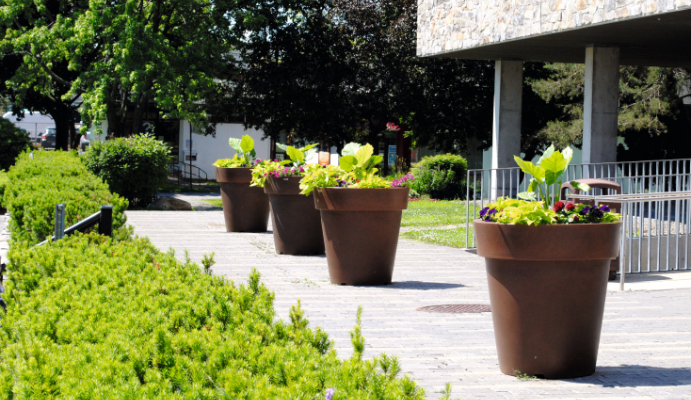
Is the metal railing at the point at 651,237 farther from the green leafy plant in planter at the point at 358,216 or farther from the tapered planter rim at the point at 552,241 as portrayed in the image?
the tapered planter rim at the point at 552,241

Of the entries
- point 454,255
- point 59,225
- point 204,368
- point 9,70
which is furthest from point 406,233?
point 9,70

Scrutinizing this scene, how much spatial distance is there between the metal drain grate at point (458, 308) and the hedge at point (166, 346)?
3.31 meters

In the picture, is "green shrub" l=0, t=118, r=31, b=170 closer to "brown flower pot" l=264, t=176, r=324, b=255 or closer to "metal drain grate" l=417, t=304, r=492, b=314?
"brown flower pot" l=264, t=176, r=324, b=255

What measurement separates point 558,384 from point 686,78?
2270 centimetres

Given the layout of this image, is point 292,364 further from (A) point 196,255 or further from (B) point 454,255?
(B) point 454,255

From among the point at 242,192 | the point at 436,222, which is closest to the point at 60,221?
the point at 242,192

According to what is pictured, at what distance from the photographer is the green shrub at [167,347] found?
8.02 feet

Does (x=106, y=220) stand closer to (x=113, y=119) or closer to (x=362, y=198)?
(x=362, y=198)

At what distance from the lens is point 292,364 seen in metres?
2.56

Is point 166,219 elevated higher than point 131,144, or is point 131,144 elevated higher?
point 131,144

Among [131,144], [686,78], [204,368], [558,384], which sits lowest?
[558,384]

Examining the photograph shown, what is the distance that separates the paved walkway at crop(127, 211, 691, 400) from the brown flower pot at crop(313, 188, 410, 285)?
0.74ft

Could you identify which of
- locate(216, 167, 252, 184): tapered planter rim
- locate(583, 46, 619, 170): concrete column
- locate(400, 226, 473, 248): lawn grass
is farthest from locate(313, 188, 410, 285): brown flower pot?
locate(583, 46, 619, 170): concrete column

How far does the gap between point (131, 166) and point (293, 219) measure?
35.6ft
